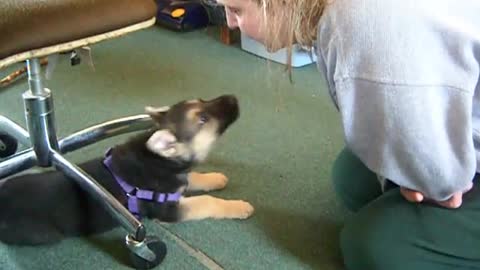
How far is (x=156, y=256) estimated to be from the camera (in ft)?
3.82

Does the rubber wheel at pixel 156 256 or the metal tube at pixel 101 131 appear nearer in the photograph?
the rubber wheel at pixel 156 256

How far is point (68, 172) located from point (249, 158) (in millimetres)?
477

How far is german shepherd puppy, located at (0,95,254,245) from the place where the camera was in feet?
3.89

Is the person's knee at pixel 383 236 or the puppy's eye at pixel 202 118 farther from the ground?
the puppy's eye at pixel 202 118

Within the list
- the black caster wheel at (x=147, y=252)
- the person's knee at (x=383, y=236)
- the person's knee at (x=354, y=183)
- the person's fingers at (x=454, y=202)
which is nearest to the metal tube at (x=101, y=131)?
the black caster wheel at (x=147, y=252)

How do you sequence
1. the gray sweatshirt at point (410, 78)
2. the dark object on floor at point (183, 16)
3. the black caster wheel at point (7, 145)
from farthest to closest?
the dark object on floor at point (183, 16) → the black caster wheel at point (7, 145) → the gray sweatshirt at point (410, 78)

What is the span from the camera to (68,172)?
1.20 m

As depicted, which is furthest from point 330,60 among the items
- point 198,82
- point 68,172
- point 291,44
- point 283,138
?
point 198,82

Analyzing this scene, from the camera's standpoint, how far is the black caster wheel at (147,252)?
3.74 ft

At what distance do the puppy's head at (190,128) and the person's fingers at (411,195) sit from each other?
41 centimetres

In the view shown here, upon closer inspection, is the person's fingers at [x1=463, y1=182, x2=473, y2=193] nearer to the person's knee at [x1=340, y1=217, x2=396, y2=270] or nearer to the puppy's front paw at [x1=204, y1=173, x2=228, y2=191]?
the person's knee at [x1=340, y1=217, x2=396, y2=270]

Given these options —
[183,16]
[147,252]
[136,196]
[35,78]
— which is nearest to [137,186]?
[136,196]

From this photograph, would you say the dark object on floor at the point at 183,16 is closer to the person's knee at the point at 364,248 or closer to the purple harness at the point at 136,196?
the purple harness at the point at 136,196

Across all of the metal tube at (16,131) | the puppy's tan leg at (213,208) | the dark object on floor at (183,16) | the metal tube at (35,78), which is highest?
the metal tube at (35,78)
